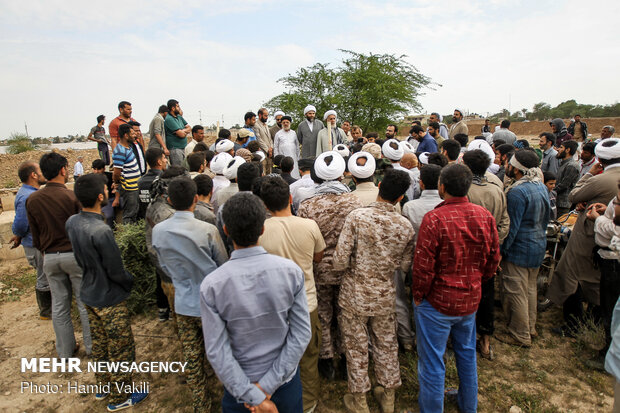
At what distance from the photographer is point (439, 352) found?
259 cm

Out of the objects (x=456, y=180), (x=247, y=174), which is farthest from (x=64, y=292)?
(x=456, y=180)

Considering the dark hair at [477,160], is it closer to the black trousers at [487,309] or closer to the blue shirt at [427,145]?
the black trousers at [487,309]

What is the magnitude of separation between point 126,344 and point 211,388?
2.94 ft

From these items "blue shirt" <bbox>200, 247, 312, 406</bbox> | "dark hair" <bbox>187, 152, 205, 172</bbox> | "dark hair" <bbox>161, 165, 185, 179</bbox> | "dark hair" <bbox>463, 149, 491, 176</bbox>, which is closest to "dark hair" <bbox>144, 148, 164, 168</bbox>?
"dark hair" <bbox>187, 152, 205, 172</bbox>

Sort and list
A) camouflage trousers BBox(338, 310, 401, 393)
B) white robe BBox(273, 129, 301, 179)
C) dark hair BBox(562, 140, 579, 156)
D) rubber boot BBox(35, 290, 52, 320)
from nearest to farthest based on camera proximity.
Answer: camouflage trousers BBox(338, 310, 401, 393), rubber boot BBox(35, 290, 52, 320), dark hair BBox(562, 140, 579, 156), white robe BBox(273, 129, 301, 179)

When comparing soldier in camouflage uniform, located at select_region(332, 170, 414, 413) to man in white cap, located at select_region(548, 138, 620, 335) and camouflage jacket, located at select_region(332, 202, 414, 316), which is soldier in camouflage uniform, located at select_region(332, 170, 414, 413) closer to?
camouflage jacket, located at select_region(332, 202, 414, 316)

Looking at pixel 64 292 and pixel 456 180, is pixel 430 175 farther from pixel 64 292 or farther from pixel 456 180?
pixel 64 292

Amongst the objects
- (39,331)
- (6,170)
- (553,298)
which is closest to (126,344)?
(39,331)

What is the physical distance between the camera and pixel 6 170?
62.1ft

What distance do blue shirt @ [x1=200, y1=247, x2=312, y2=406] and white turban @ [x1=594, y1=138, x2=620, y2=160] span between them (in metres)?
3.71

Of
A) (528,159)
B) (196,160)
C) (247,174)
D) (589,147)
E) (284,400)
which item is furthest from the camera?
(589,147)

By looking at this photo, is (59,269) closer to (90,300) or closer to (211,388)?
(90,300)

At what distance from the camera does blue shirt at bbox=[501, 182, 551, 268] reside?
345 cm

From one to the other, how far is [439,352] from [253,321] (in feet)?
5.25
